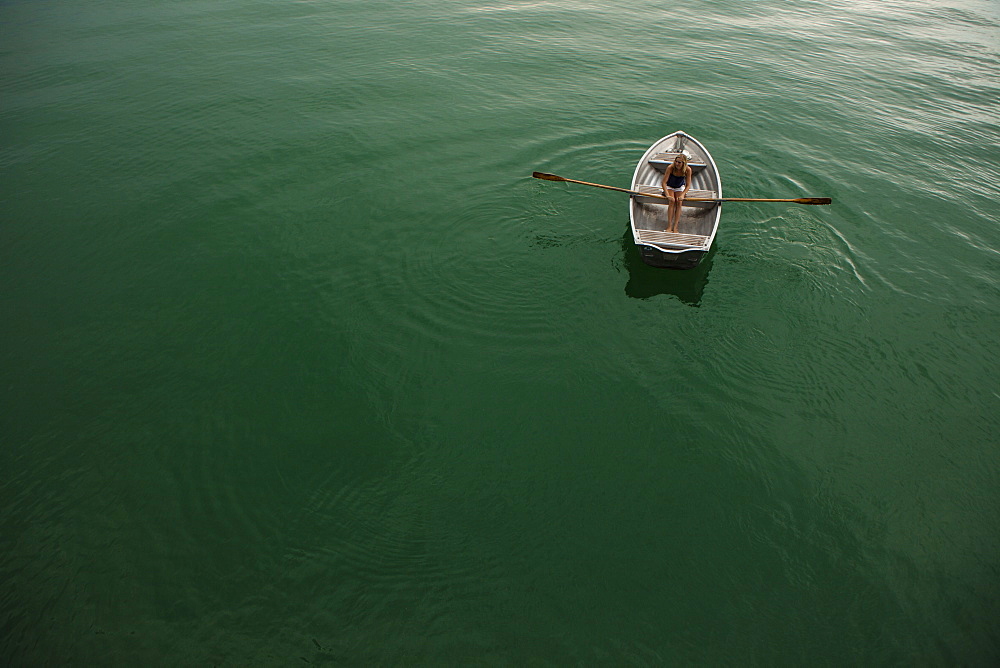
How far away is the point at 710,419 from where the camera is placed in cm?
1066

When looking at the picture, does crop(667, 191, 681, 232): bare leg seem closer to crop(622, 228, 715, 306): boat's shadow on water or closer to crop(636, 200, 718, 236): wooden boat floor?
crop(636, 200, 718, 236): wooden boat floor

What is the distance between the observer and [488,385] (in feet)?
37.2

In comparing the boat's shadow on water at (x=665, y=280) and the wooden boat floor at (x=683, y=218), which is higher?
the wooden boat floor at (x=683, y=218)

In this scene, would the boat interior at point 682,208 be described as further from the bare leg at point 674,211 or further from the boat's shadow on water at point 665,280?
the boat's shadow on water at point 665,280

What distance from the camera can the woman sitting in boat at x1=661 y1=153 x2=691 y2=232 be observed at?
44.8 feet

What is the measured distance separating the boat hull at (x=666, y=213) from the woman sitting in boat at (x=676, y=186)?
0.94 feet

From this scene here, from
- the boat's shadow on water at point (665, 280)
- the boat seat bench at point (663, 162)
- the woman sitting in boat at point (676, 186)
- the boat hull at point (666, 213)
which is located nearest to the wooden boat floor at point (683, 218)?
the boat hull at point (666, 213)

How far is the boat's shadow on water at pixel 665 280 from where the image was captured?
13022mm

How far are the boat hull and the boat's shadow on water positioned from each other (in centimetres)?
64

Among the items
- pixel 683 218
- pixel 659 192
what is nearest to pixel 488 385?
pixel 683 218

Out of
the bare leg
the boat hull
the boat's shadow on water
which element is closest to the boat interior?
the boat hull

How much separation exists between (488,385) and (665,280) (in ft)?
17.5

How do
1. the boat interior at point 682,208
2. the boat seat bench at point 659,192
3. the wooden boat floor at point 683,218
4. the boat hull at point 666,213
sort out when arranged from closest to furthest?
the boat hull at point 666,213 → the boat interior at point 682,208 → the wooden boat floor at point 683,218 → the boat seat bench at point 659,192

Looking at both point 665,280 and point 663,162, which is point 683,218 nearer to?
point 665,280
